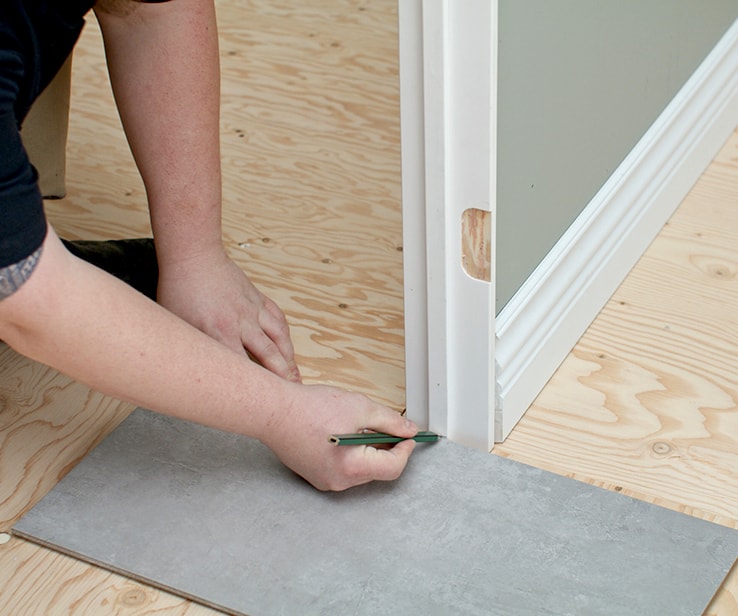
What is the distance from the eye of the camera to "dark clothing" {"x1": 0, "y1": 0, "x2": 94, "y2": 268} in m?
0.88

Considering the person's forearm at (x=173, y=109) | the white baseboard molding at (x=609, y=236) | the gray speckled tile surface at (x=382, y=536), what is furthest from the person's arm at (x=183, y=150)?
the white baseboard molding at (x=609, y=236)

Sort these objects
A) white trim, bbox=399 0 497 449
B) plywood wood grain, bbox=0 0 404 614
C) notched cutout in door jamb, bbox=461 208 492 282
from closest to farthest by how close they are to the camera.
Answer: white trim, bbox=399 0 497 449 < notched cutout in door jamb, bbox=461 208 492 282 < plywood wood grain, bbox=0 0 404 614

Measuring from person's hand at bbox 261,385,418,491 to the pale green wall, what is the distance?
231 mm

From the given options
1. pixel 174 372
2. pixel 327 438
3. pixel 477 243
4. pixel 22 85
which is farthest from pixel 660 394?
pixel 22 85

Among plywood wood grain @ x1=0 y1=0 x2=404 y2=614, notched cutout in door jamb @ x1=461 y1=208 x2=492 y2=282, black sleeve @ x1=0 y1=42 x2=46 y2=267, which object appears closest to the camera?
black sleeve @ x1=0 y1=42 x2=46 y2=267

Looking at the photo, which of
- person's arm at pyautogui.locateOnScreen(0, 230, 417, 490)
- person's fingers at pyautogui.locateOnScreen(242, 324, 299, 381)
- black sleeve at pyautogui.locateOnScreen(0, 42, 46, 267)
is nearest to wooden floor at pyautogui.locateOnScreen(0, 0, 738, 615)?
person's fingers at pyautogui.locateOnScreen(242, 324, 299, 381)

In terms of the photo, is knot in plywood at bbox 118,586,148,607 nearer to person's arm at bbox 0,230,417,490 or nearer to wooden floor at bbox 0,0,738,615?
wooden floor at bbox 0,0,738,615

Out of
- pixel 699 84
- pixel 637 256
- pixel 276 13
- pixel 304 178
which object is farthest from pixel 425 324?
pixel 276 13

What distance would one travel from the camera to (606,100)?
145 cm

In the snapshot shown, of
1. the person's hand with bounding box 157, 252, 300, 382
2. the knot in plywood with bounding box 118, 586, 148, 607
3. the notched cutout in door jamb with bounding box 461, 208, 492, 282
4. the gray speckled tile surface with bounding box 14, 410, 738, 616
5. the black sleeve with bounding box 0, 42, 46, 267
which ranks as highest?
the black sleeve with bounding box 0, 42, 46, 267

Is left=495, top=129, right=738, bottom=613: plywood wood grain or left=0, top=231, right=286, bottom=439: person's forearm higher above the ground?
left=0, top=231, right=286, bottom=439: person's forearm

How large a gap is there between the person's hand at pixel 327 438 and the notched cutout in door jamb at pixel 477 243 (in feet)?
0.63

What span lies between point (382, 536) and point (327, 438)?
0.42 feet

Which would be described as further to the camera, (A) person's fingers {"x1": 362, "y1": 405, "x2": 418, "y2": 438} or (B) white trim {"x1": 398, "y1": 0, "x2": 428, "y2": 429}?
(A) person's fingers {"x1": 362, "y1": 405, "x2": 418, "y2": 438}
